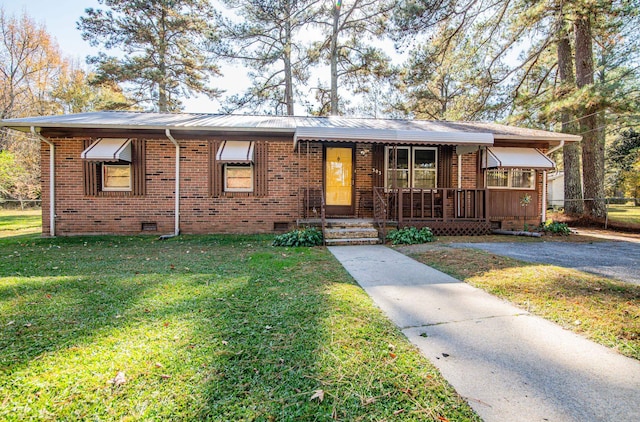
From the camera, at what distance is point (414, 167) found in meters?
10.0

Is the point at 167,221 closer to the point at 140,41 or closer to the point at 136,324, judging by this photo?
the point at 136,324

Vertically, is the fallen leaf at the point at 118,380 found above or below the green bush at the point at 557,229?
below

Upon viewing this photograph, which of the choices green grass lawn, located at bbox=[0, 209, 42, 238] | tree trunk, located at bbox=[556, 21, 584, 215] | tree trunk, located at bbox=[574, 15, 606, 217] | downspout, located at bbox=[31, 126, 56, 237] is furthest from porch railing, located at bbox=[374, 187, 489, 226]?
green grass lawn, located at bbox=[0, 209, 42, 238]

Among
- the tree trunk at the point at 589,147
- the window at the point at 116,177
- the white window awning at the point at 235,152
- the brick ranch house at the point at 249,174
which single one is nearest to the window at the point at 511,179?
the brick ranch house at the point at 249,174

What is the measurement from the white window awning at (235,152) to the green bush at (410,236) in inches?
171

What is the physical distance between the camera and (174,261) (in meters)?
5.49

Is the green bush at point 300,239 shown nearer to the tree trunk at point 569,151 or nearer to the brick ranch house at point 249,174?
the brick ranch house at point 249,174

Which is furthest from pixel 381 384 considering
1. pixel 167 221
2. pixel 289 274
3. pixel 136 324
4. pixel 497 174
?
pixel 497 174

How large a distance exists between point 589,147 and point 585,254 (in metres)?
8.08

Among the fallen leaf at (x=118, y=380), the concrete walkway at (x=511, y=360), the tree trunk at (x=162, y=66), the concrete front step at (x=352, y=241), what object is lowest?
the concrete walkway at (x=511, y=360)

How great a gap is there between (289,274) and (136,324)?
7.16 feet

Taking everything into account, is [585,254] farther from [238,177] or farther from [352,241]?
[238,177]

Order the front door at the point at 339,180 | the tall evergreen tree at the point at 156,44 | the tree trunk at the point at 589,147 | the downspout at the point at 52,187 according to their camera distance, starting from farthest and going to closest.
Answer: the tall evergreen tree at the point at 156,44 → the tree trunk at the point at 589,147 → the front door at the point at 339,180 → the downspout at the point at 52,187

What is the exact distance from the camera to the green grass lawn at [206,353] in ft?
5.42
